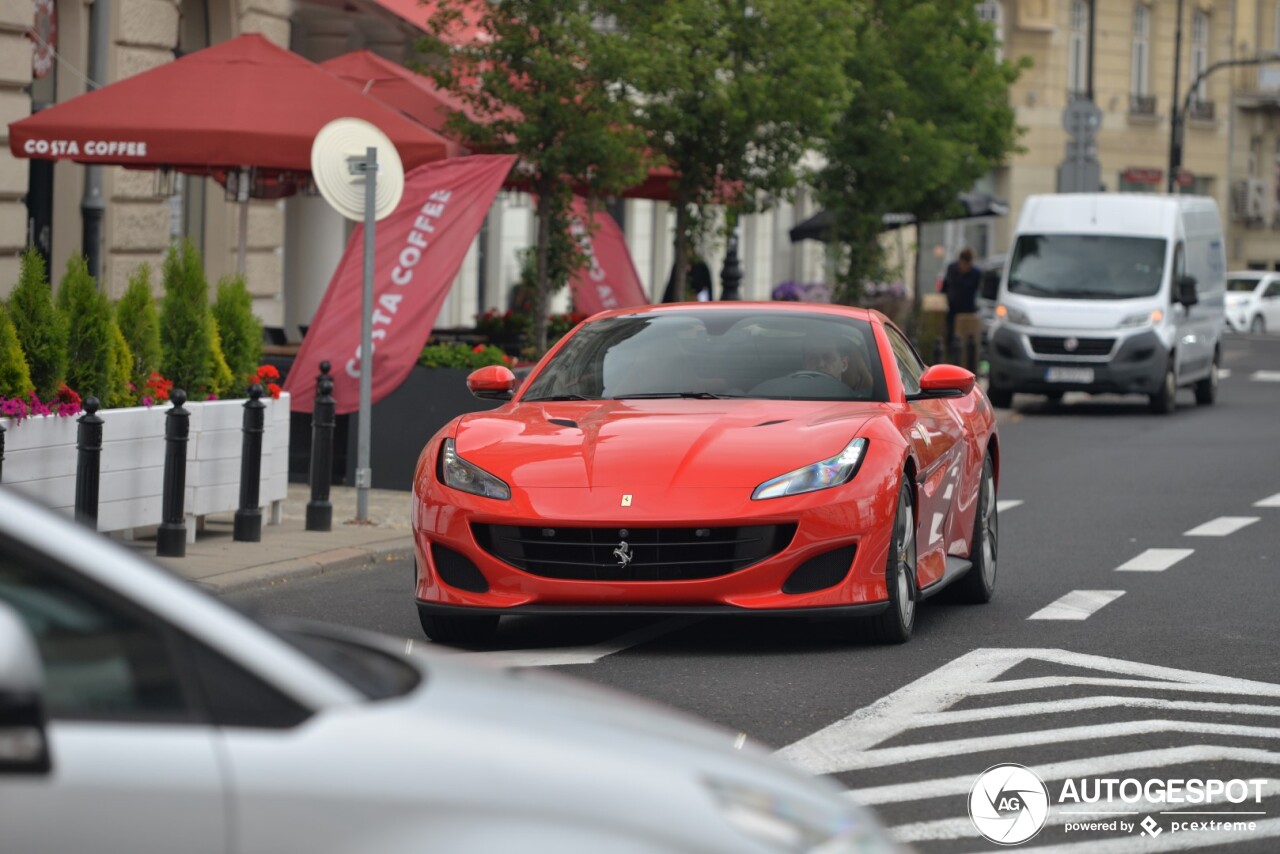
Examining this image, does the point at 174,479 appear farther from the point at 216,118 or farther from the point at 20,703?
the point at 20,703

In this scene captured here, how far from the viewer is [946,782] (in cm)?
636

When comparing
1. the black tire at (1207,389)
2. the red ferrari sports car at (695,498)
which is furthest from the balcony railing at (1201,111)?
the red ferrari sports car at (695,498)

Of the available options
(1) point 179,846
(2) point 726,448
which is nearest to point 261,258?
(2) point 726,448

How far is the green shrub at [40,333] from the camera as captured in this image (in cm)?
1124

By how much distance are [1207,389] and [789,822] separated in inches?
1056

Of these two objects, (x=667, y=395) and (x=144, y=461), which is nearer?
(x=667, y=395)

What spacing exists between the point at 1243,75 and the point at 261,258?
55310 millimetres

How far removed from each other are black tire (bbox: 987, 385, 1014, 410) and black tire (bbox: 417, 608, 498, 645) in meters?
18.8

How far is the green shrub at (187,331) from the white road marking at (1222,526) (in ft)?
19.0

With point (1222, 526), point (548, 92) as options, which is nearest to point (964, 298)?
point (548, 92)

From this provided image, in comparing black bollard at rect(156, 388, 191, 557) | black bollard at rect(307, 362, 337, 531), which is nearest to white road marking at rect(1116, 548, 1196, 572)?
black bollard at rect(307, 362, 337, 531)

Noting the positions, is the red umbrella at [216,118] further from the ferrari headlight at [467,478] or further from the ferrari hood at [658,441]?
the ferrari headlight at [467,478]

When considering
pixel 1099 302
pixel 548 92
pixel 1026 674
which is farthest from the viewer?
pixel 1099 302

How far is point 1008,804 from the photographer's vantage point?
611cm
